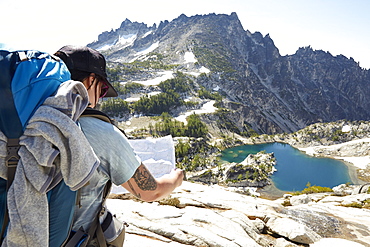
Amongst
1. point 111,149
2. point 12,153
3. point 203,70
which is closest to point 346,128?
point 203,70

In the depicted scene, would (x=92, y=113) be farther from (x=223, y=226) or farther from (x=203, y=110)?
(x=203, y=110)

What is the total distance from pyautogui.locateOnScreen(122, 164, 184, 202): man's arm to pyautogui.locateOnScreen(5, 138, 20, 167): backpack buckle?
3.26 ft

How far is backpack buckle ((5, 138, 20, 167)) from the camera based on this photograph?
4.55 ft

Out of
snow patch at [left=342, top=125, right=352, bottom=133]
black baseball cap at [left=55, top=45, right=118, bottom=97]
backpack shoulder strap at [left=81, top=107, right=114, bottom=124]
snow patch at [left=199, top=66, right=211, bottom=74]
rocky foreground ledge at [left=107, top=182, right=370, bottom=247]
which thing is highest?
snow patch at [left=199, top=66, right=211, bottom=74]

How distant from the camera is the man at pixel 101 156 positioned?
187cm

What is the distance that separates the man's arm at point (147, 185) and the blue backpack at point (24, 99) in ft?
2.19

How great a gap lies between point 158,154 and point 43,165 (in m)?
2.21

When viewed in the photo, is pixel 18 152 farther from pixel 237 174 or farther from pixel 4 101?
pixel 237 174

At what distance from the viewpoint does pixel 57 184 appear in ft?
5.14

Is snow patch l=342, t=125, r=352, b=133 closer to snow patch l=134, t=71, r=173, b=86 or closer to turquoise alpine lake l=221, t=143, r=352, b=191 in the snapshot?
turquoise alpine lake l=221, t=143, r=352, b=191

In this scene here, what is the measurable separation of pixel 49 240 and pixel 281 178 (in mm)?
71606

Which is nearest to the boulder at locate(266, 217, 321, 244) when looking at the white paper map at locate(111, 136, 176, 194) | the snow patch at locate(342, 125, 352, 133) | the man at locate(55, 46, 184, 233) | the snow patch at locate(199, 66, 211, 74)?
the white paper map at locate(111, 136, 176, 194)

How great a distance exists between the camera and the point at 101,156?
1899 millimetres

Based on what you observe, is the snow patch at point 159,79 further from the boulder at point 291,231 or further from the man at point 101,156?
the man at point 101,156
